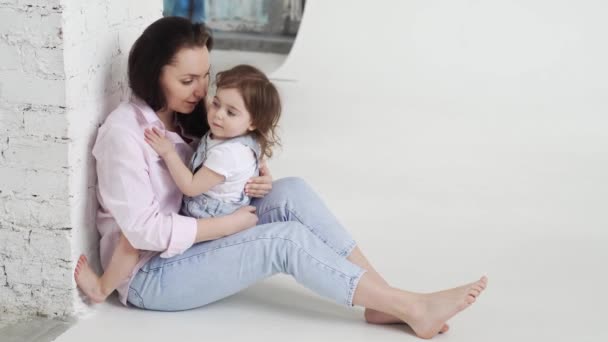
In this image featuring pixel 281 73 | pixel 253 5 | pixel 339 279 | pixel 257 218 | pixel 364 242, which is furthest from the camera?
pixel 253 5

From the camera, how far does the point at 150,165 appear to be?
228cm

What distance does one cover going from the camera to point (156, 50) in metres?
2.29

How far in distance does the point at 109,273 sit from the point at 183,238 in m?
0.22

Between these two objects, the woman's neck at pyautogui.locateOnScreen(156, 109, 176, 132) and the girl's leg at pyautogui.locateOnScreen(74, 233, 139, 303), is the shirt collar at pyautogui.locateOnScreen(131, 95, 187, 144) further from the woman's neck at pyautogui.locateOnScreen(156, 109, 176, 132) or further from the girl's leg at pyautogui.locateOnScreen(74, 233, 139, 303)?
the girl's leg at pyautogui.locateOnScreen(74, 233, 139, 303)

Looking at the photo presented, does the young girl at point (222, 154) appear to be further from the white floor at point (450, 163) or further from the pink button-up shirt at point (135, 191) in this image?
the white floor at point (450, 163)

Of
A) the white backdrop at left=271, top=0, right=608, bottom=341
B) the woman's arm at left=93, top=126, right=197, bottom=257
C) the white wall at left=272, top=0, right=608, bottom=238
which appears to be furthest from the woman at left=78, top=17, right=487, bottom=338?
the white wall at left=272, top=0, right=608, bottom=238

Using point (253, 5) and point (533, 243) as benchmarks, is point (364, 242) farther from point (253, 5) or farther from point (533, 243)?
point (253, 5)

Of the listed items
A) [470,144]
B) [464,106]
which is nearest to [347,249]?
[470,144]

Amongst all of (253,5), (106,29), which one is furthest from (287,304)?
(253,5)

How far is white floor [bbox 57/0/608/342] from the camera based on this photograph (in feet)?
7.82

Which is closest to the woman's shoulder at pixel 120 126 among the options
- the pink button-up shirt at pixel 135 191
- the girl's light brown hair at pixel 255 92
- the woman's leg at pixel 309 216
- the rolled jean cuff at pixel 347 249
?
the pink button-up shirt at pixel 135 191

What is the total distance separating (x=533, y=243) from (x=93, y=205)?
154cm

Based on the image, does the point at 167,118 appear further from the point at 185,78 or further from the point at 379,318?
the point at 379,318

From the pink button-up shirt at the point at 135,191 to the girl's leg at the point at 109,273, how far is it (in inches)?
1.2
